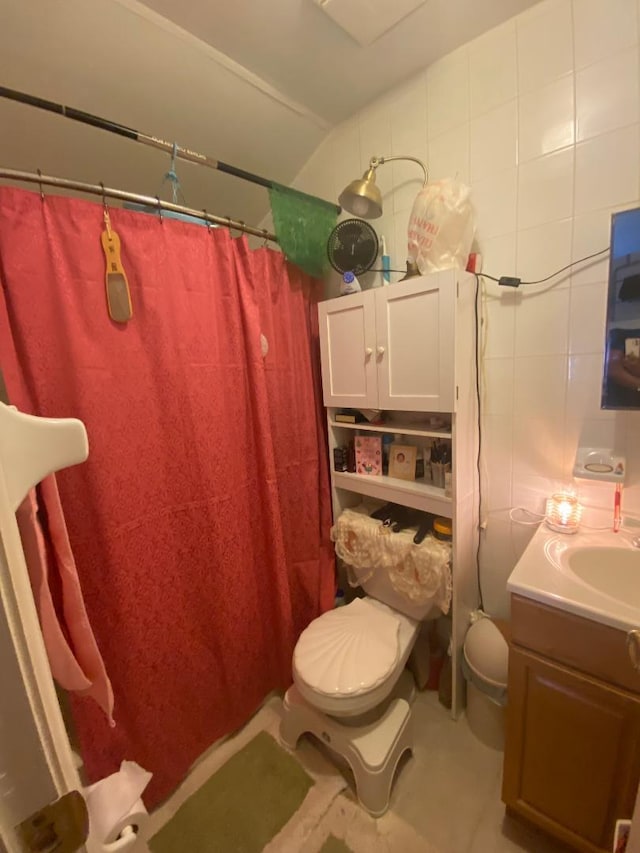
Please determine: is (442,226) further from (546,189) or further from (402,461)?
(402,461)

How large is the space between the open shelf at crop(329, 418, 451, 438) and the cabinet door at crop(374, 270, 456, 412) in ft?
0.33

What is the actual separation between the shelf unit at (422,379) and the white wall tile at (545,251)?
18 centimetres

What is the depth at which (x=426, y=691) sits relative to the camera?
1541 mm

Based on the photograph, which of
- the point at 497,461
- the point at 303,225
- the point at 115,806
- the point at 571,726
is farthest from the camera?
the point at 303,225

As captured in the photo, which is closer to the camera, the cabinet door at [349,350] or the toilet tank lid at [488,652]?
the toilet tank lid at [488,652]

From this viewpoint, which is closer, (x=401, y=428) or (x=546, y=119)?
(x=546, y=119)

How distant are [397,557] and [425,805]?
77cm

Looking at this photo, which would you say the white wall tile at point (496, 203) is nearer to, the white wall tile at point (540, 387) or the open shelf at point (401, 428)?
the white wall tile at point (540, 387)

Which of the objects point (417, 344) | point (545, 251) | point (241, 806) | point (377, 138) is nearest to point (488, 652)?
point (241, 806)

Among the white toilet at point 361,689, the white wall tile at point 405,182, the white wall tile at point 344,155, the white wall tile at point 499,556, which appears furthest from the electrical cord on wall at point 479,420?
the white wall tile at point 344,155

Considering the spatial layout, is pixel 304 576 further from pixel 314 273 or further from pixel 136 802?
pixel 314 273

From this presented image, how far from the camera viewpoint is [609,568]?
102cm

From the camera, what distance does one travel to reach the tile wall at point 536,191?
992 millimetres

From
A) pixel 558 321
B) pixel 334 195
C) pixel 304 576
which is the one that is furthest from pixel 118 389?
pixel 558 321
